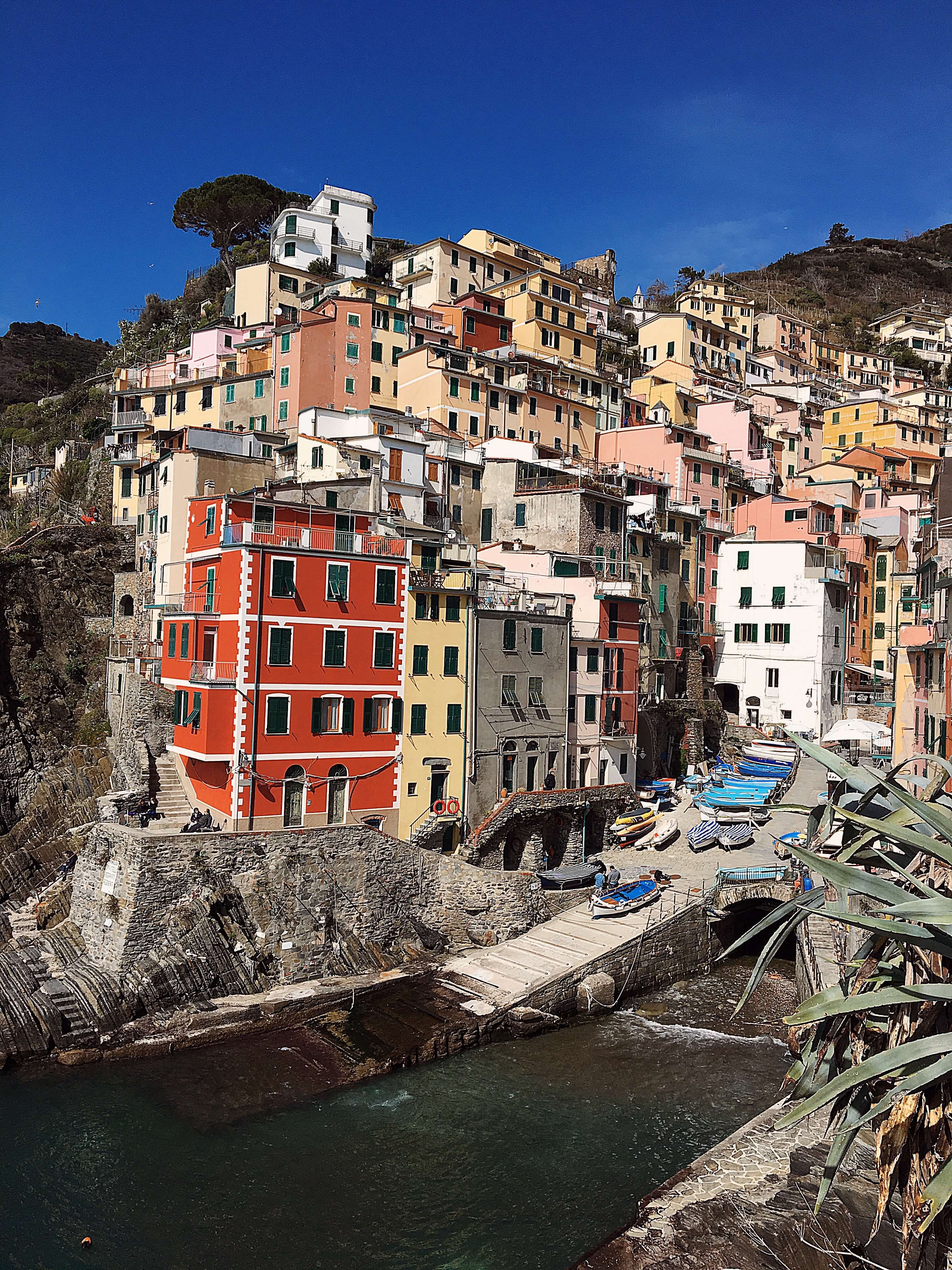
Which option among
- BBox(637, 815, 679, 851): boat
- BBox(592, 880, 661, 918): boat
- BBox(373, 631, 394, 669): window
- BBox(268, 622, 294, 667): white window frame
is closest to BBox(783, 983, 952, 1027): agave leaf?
BBox(268, 622, 294, 667): white window frame

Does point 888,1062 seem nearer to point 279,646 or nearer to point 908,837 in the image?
point 908,837

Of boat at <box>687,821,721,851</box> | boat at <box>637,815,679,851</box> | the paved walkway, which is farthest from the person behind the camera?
boat at <box>637,815,679,851</box>

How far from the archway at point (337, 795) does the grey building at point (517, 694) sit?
5.92 metres

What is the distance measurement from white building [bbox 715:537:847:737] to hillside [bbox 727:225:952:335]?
91.8 metres

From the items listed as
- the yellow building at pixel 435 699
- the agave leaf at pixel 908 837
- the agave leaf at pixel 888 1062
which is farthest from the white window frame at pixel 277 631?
the agave leaf at pixel 888 1062

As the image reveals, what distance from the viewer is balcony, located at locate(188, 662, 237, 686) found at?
3556 centimetres

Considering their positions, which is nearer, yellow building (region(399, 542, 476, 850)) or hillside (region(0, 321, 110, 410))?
yellow building (region(399, 542, 476, 850))

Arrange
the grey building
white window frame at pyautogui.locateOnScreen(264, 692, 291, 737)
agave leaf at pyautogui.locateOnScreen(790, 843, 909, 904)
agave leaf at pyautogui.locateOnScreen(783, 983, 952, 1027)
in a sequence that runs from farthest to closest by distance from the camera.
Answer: the grey building → white window frame at pyautogui.locateOnScreen(264, 692, 291, 737) → agave leaf at pyautogui.locateOnScreen(790, 843, 909, 904) → agave leaf at pyautogui.locateOnScreen(783, 983, 952, 1027)

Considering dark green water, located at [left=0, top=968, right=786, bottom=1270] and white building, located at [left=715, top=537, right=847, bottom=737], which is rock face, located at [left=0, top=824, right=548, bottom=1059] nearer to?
dark green water, located at [left=0, top=968, right=786, bottom=1270]

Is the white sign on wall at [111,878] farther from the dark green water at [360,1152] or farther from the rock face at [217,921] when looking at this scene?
the dark green water at [360,1152]

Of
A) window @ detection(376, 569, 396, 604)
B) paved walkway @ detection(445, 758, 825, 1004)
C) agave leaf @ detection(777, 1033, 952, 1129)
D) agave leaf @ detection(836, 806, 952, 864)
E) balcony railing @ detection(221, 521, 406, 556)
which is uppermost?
balcony railing @ detection(221, 521, 406, 556)

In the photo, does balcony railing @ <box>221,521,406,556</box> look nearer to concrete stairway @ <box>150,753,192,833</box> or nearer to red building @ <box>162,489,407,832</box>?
red building @ <box>162,489,407,832</box>

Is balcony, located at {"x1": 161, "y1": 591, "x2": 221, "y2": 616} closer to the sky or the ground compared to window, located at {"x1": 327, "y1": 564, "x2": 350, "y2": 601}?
closer to the ground

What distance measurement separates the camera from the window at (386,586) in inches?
1529
